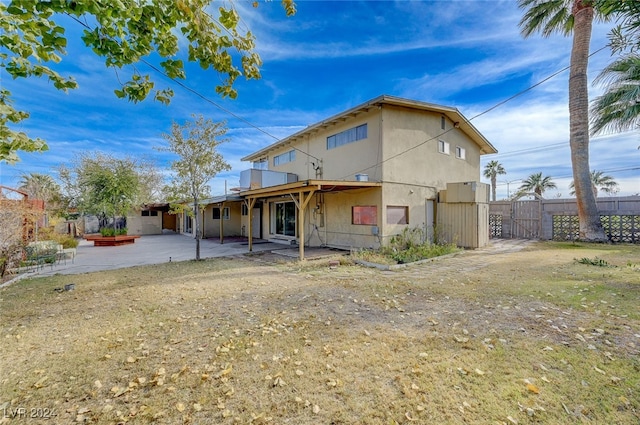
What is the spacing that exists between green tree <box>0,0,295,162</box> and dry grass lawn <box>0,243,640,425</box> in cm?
249

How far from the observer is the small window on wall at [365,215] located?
35.0ft

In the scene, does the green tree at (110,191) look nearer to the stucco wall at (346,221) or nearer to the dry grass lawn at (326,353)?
the dry grass lawn at (326,353)

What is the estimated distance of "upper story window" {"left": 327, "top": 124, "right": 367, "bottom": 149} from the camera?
1136 cm

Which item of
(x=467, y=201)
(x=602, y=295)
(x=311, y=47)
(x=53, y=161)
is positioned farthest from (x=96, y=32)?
(x=53, y=161)

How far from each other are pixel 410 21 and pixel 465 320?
10222 millimetres

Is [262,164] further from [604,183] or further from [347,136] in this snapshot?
[604,183]

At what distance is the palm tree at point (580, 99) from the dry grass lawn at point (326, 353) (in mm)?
8372

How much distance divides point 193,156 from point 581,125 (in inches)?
671

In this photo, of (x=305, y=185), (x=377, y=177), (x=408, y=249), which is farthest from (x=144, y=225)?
(x=408, y=249)

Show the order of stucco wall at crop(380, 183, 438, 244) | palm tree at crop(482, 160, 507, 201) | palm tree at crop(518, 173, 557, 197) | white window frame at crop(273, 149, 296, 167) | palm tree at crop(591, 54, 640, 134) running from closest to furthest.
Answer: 1. palm tree at crop(591, 54, 640, 134)
2. stucco wall at crop(380, 183, 438, 244)
3. white window frame at crop(273, 149, 296, 167)
4. palm tree at crop(518, 173, 557, 197)
5. palm tree at crop(482, 160, 507, 201)

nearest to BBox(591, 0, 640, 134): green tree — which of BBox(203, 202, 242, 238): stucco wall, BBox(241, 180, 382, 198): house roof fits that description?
BBox(241, 180, 382, 198): house roof

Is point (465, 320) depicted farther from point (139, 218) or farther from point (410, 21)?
point (139, 218)

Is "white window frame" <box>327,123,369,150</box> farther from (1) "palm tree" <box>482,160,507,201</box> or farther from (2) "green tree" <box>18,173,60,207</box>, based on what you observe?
(1) "palm tree" <box>482,160,507,201</box>

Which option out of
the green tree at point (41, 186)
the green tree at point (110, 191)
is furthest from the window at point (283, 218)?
the green tree at point (41, 186)
